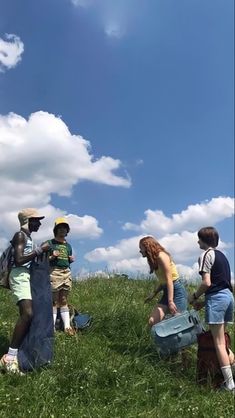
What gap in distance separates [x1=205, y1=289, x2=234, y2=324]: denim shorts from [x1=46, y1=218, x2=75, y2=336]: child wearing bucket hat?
240cm

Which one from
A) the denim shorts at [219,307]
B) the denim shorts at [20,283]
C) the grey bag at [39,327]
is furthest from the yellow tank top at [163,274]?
the denim shorts at [20,283]

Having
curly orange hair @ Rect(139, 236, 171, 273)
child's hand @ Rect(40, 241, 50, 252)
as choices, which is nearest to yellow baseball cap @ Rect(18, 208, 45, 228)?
child's hand @ Rect(40, 241, 50, 252)

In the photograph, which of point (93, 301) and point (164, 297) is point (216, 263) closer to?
point (164, 297)

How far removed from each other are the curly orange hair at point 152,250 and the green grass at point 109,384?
1095 mm

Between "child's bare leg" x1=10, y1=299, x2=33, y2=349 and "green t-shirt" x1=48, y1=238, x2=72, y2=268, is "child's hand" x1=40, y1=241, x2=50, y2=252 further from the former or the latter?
"green t-shirt" x1=48, y1=238, x2=72, y2=268

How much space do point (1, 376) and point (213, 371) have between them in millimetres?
2514

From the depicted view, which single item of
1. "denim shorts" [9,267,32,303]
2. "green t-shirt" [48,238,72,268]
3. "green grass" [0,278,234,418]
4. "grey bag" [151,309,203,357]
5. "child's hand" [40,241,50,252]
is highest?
"green t-shirt" [48,238,72,268]

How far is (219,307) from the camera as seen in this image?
21.6 feet

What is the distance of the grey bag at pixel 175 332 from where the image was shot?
6.87m

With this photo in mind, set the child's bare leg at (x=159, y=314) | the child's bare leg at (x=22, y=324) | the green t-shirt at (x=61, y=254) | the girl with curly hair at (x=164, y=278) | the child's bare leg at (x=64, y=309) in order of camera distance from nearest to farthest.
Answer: the child's bare leg at (x=22, y=324), the girl with curly hair at (x=164, y=278), the child's bare leg at (x=159, y=314), the child's bare leg at (x=64, y=309), the green t-shirt at (x=61, y=254)

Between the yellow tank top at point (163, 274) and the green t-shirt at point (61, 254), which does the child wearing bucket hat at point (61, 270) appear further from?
the yellow tank top at point (163, 274)

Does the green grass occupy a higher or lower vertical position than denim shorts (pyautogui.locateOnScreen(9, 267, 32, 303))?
lower

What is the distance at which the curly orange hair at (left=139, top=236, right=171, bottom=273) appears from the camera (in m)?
7.24

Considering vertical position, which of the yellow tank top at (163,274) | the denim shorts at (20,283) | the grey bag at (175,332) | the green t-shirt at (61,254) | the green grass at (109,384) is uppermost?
the green t-shirt at (61,254)
